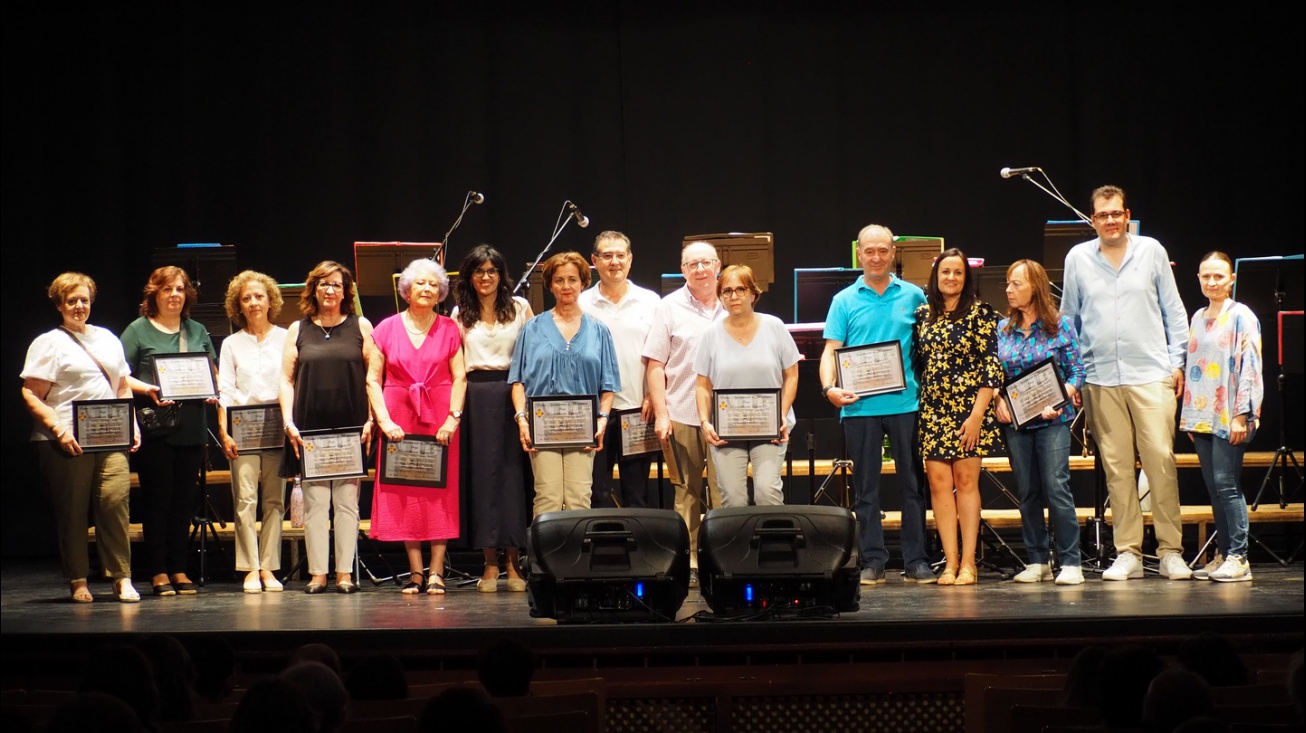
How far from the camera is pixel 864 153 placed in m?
8.84

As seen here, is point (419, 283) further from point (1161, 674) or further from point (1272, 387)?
point (1272, 387)

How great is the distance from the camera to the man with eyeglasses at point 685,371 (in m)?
5.93

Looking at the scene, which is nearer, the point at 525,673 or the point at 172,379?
the point at 525,673

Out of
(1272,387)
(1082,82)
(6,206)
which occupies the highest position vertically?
(1082,82)

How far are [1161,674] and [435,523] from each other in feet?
12.7

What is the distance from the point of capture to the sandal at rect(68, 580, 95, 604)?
19.0ft

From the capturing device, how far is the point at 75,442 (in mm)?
5711

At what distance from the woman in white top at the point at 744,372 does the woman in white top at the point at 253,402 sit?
2013 millimetres

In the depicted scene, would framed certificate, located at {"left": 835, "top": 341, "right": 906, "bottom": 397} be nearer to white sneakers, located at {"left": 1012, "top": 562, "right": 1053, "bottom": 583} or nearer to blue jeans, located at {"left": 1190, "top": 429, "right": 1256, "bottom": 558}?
white sneakers, located at {"left": 1012, "top": 562, "right": 1053, "bottom": 583}

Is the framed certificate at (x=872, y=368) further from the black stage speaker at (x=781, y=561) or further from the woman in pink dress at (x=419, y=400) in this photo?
the woman in pink dress at (x=419, y=400)

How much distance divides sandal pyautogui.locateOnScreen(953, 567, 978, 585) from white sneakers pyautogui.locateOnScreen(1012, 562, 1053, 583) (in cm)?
20

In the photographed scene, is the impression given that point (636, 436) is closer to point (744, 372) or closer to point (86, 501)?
point (744, 372)

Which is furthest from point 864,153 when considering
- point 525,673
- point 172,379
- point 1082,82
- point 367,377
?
point 525,673

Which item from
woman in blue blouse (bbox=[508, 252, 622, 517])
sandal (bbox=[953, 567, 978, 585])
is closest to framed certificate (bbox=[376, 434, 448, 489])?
woman in blue blouse (bbox=[508, 252, 622, 517])
